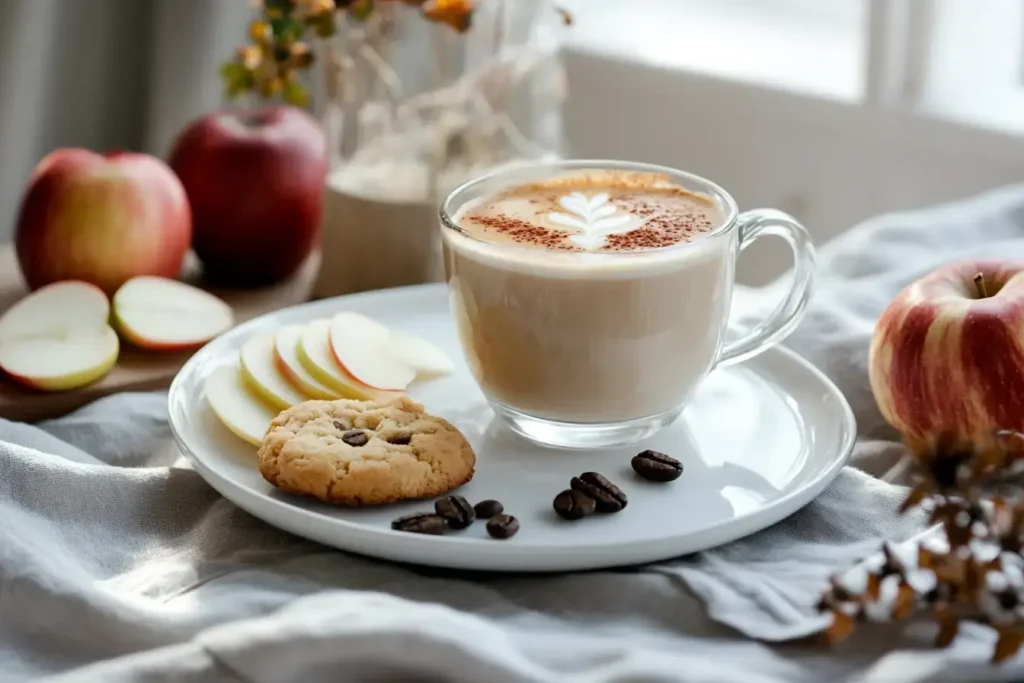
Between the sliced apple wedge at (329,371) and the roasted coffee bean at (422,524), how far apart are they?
0.27 m

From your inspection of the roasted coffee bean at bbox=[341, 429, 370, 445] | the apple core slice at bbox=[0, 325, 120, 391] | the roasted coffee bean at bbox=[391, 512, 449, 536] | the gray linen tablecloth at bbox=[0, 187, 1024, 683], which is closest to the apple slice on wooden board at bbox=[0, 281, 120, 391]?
the apple core slice at bbox=[0, 325, 120, 391]

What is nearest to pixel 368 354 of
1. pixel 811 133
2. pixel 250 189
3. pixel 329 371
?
pixel 329 371

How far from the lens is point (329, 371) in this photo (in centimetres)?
132

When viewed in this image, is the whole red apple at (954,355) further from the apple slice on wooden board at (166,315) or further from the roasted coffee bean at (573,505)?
the apple slice on wooden board at (166,315)

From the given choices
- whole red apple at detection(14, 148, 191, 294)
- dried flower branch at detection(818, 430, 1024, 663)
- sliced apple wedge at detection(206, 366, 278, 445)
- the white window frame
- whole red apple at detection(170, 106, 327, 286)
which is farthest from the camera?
the white window frame

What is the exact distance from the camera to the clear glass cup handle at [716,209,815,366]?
4.23 feet

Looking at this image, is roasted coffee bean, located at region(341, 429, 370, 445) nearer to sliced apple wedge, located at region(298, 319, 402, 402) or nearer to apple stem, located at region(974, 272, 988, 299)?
sliced apple wedge, located at region(298, 319, 402, 402)

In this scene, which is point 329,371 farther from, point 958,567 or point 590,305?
point 958,567

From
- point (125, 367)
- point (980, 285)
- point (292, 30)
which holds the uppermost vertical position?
point (292, 30)

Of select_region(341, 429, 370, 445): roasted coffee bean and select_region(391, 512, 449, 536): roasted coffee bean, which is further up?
select_region(341, 429, 370, 445): roasted coffee bean

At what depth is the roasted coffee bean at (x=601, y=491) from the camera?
42.8 inches

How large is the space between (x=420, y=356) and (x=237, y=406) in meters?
0.24

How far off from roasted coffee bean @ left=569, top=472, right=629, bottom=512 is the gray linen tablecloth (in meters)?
0.07

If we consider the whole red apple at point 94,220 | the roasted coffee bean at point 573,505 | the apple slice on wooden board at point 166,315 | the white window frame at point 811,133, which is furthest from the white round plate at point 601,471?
the white window frame at point 811,133
